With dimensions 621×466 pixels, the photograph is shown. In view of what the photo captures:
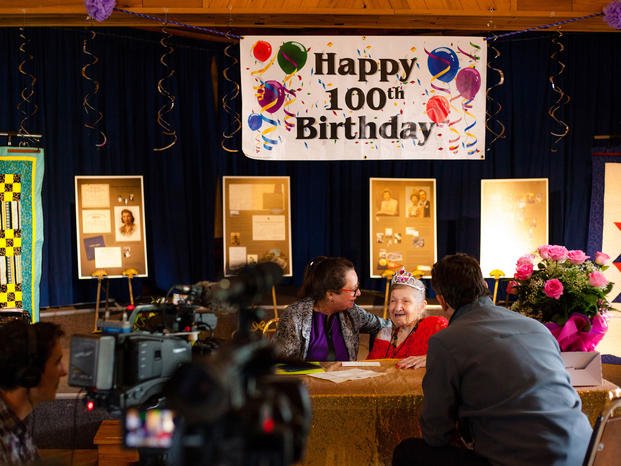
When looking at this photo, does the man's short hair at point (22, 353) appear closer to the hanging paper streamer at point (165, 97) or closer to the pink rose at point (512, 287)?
the pink rose at point (512, 287)

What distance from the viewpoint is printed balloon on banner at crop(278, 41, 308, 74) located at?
4.17 metres

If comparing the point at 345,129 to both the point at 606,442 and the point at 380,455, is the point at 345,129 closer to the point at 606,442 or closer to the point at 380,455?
the point at 380,455

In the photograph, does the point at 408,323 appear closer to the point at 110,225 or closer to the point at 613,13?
the point at 613,13

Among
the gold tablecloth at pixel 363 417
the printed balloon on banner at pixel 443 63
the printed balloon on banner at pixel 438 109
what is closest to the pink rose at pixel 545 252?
the gold tablecloth at pixel 363 417

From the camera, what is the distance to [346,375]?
9.40 ft

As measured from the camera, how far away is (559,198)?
7.00m

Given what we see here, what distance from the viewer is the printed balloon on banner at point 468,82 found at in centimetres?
424

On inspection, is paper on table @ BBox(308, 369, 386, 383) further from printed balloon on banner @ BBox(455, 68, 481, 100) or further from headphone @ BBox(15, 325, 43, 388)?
printed balloon on banner @ BBox(455, 68, 481, 100)

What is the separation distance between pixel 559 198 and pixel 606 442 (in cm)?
505

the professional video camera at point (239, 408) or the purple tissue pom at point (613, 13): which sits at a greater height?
the purple tissue pom at point (613, 13)

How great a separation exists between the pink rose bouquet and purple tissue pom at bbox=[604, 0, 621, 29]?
64.9 inches

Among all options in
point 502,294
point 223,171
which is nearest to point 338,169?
point 223,171

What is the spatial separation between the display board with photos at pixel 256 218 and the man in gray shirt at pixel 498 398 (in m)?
4.13

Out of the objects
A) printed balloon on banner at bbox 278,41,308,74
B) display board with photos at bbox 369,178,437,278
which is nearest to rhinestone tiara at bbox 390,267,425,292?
printed balloon on banner at bbox 278,41,308,74
